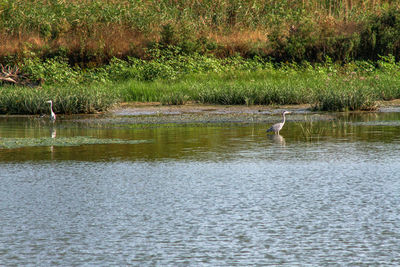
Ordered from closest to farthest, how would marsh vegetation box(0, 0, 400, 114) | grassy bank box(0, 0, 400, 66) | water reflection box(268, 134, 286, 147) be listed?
water reflection box(268, 134, 286, 147)
marsh vegetation box(0, 0, 400, 114)
grassy bank box(0, 0, 400, 66)

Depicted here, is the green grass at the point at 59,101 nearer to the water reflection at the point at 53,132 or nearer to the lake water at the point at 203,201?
the water reflection at the point at 53,132

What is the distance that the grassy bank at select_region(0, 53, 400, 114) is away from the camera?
21.5 m

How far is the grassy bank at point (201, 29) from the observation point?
3008cm

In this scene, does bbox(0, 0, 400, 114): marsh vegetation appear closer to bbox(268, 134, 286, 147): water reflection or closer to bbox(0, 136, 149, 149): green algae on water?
bbox(268, 134, 286, 147): water reflection

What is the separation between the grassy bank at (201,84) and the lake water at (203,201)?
6.63 metres

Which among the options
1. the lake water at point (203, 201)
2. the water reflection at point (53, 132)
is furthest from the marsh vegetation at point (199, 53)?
the lake water at point (203, 201)

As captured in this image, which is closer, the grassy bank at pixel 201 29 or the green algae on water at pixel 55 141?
the green algae on water at pixel 55 141

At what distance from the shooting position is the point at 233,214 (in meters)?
7.72

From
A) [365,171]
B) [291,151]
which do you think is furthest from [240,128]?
[365,171]

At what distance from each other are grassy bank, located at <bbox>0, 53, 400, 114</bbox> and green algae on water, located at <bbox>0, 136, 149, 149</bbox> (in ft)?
20.8

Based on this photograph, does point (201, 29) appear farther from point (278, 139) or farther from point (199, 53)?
point (278, 139)

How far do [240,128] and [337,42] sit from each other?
571 inches

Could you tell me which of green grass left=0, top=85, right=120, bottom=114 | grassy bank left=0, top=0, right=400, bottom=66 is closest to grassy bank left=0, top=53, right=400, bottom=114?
green grass left=0, top=85, right=120, bottom=114

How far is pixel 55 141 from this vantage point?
14.7 meters
